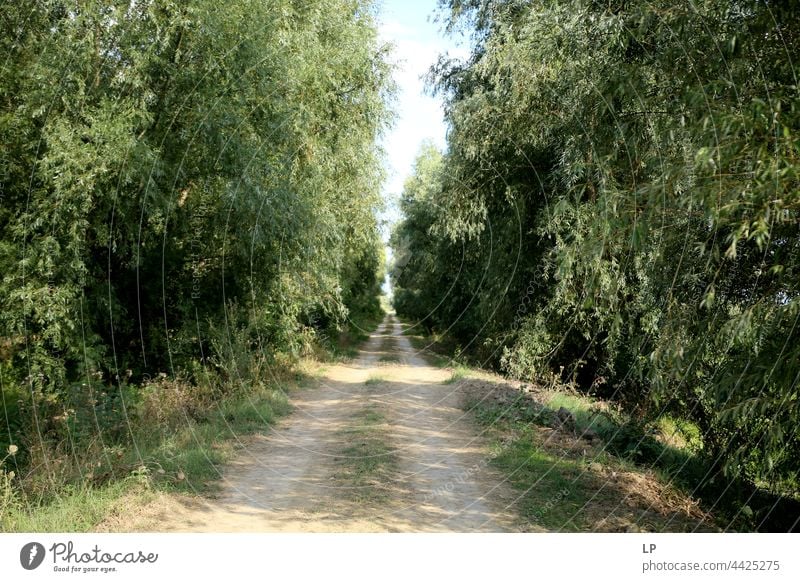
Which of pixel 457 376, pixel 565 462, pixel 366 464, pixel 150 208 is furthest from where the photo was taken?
pixel 457 376

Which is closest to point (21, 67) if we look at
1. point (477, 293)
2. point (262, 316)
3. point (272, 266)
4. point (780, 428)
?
point (272, 266)

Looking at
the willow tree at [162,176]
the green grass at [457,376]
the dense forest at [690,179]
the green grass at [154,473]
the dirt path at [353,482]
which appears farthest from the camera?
the green grass at [457,376]

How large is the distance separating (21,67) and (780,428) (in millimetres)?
14073

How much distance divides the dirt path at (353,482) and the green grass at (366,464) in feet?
0.08

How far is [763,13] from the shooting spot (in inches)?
249

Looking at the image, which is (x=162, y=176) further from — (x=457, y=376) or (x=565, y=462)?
(x=457, y=376)

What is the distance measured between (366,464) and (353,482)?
977 millimetres

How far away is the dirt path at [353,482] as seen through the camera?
291 inches

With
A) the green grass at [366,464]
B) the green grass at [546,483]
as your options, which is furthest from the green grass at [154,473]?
the green grass at [546,483]

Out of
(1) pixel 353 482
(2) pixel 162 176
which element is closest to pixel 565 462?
(1) pixel 353 482

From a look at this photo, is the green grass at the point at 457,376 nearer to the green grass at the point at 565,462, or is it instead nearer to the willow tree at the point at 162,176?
the willow tree at the point at 162,176

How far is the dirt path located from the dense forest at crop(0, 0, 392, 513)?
1.49 meters

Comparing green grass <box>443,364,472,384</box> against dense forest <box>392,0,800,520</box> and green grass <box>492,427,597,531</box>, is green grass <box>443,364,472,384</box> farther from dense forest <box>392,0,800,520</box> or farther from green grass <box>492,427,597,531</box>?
green grass <box>492,427,597,531</box>

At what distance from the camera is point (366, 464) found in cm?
1001
